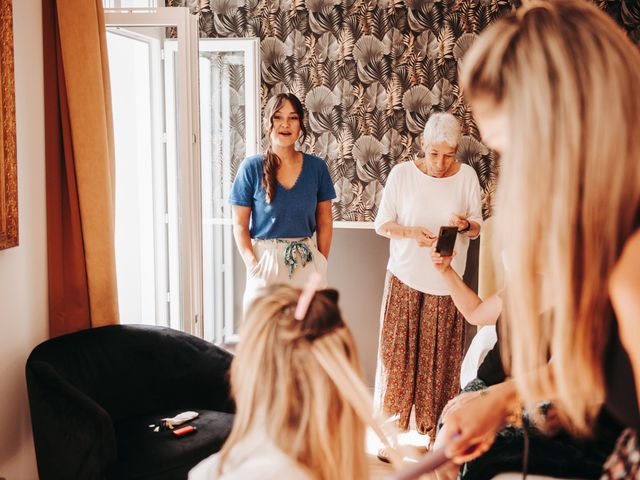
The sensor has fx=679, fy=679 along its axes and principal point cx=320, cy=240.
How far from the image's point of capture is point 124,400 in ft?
8.95

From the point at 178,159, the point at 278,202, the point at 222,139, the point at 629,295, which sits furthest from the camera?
the point at 222,139

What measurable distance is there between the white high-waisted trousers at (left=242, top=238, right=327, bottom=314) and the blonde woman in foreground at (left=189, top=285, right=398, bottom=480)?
2203mm

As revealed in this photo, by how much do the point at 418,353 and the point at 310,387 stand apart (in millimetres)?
2428

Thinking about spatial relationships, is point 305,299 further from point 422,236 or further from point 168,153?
point 168,153

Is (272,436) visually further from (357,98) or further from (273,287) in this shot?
(357,98)

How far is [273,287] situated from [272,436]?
272mm

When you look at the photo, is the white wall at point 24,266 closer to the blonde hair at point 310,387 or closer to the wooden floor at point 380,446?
the wooden floor at point 380,446

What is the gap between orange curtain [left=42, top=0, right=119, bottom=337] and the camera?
2793 millimetres

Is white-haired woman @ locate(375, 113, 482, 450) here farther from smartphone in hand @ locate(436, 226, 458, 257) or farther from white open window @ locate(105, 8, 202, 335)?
white open window @ locate(105, 8, 202, 335)

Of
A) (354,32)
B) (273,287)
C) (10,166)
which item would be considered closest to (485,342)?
(273,287)

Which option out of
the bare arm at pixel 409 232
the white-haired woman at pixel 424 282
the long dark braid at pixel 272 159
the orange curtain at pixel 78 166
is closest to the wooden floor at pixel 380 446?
the white-haired woman at pixel 424 282

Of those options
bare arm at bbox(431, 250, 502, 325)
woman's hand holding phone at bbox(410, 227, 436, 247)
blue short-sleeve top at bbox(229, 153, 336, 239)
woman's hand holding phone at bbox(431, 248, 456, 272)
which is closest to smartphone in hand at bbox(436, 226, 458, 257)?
woman's hand holding phone at bbox(431, 248, 456, 272)

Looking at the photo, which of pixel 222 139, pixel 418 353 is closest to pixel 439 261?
pixel 418 353

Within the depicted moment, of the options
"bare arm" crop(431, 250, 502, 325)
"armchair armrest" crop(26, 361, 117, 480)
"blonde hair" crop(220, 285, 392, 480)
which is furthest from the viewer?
"bare arm" crop(431, 250, 502, 325)
